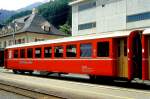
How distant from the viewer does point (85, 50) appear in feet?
71.0

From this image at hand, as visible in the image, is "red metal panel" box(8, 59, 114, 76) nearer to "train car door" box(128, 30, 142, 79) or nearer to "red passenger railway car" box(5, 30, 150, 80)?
"red passenger railway car" box(5, 30, 150, 80)

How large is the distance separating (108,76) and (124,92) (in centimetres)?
330

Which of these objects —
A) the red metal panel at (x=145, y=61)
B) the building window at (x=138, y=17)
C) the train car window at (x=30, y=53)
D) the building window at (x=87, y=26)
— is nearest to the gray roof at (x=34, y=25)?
the building window at (x=87, y=26)

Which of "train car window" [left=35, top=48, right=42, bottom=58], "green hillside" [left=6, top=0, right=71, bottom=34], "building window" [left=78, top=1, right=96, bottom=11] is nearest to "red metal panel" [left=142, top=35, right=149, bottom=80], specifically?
"train car window" [left=35, top=48, right=42, bottom=58]

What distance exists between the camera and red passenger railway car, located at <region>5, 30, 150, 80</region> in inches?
711

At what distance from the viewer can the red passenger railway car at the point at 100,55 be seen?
59.3ft

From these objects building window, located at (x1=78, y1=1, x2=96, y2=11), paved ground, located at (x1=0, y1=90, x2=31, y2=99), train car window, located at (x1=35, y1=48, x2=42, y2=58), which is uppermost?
building window, located at (x1=78, y1=1, x2=96, y2=11)

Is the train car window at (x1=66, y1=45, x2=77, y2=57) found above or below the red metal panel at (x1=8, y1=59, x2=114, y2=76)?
above

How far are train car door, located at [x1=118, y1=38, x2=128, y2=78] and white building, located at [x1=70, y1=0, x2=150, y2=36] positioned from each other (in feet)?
152

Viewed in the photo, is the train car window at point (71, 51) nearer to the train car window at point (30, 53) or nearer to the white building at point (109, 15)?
the train car window at point (30, 53)

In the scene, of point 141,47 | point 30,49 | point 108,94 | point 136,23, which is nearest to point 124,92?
point 108,94

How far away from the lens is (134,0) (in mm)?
67625

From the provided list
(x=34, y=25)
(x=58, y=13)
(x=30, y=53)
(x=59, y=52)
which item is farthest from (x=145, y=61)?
(x=58, y=13)

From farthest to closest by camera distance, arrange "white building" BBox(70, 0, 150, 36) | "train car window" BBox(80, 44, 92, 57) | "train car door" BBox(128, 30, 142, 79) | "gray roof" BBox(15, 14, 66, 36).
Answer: "gray roof" BBox(15, 14, 66, 36) → "white building" BBox(70, 0, 150, 36) → "train car window" BBox(80, 44, 92, 57) → "train car door" BBox(128, 30, 142, 79)
